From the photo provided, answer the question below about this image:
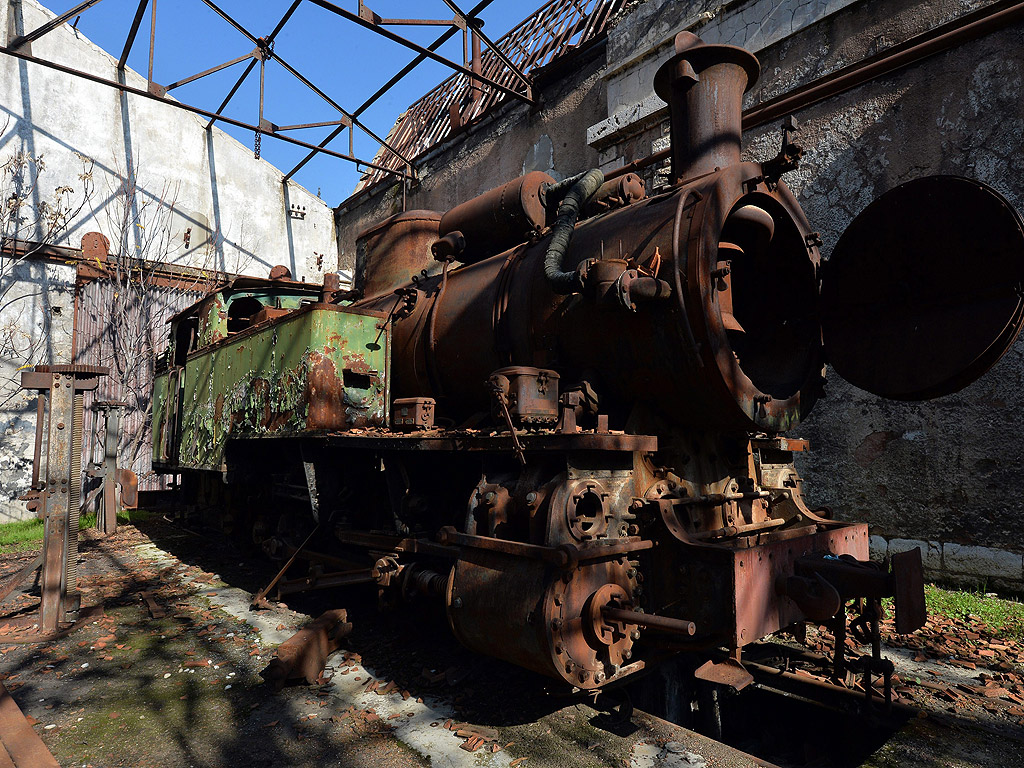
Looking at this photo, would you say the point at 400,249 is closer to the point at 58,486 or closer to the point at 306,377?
the point at 306,377

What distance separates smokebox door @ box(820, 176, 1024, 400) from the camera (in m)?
2.97

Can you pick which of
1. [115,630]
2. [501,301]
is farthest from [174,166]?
[501,301]

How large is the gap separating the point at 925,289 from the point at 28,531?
1127cm

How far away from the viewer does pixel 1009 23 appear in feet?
16.3

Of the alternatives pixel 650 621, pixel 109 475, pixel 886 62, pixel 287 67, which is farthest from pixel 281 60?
pixel 650 621

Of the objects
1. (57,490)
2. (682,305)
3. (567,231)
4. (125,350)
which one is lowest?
(57,490)

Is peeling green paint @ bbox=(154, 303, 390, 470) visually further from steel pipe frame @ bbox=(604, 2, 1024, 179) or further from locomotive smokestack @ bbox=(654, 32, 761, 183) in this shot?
locomotive smokestack @ bbox=(654, 32, 761, 183)

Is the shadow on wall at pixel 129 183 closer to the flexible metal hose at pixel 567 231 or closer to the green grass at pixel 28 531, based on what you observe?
the green grass at pixel 28 531

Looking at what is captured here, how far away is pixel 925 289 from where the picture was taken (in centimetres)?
328

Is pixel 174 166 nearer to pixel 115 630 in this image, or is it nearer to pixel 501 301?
pixel 115 630

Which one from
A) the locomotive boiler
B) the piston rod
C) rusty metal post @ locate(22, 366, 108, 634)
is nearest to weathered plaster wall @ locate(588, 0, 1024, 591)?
the locomotive boiler

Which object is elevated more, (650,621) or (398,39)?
(398,39)

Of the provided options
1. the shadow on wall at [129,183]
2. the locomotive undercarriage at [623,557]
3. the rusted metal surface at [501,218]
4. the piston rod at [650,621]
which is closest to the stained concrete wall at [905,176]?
the locomotive undercarriage at [623,557]

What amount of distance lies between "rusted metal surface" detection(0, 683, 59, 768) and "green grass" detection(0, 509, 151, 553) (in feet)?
17.3
